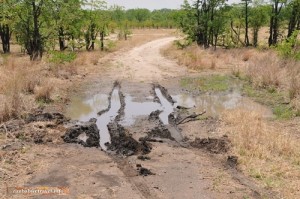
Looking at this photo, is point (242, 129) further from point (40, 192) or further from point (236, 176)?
point (40, 192)

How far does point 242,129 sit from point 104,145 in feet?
11.2

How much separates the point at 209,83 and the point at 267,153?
30.8 feet

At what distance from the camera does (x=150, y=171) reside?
279 inches

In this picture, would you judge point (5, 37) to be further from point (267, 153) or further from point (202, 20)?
point (267, 153)

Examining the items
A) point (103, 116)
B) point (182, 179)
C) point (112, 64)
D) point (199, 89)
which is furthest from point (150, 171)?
point (112, 64)

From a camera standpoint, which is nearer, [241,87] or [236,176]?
[236,176]

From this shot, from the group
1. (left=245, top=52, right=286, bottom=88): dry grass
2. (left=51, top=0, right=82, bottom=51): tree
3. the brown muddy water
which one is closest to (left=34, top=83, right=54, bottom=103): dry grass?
the brown muddy water

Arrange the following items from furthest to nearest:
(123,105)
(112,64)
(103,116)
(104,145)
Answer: (112,64), (123,105), (103,116), (104,145)

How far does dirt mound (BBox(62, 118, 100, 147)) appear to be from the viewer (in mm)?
8889

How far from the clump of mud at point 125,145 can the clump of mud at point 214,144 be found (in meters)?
1.24

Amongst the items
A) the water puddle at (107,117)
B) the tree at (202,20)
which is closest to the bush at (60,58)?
the water puddle at (107,117)

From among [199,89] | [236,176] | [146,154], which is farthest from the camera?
[199,89]

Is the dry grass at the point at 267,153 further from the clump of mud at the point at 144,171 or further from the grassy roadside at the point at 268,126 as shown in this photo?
the clump of mud at the point at 144,171

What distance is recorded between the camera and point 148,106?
42.6 ft
